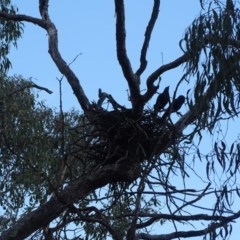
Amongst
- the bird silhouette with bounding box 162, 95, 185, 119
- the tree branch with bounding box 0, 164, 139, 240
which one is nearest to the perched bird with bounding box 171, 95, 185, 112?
the bird silhouette with bounding box 162, 95, 185, 119

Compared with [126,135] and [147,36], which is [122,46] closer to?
[147,36]

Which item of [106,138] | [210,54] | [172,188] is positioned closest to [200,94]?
[210,54]

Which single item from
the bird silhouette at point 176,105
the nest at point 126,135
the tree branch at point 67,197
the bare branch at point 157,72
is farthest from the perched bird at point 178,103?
the tree branch at point 67,197

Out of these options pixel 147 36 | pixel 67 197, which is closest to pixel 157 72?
pixel 147 36

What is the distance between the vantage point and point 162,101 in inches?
214

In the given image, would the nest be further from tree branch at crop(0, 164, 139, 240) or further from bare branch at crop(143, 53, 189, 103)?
bare branch at crop(143, 53, 189, 103)

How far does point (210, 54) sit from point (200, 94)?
0.23 meters

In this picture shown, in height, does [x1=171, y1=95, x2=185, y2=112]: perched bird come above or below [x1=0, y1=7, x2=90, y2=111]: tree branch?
below

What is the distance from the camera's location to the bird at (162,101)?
5395 millimetres

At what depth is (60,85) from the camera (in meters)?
5.06

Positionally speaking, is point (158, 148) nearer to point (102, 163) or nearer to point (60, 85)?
point (102, 163)

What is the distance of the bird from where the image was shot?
17.7 feet

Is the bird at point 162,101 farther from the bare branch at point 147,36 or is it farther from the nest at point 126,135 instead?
the bare branch at point 147,36

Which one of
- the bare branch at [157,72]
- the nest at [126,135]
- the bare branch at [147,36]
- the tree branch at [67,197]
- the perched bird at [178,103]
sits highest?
the bare branch at [147,36]
